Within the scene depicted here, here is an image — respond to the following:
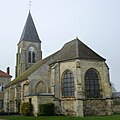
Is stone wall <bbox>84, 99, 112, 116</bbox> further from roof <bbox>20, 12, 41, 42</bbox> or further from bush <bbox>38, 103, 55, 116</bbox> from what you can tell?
roof <bbox>20, 12, 41, 42</bbox>

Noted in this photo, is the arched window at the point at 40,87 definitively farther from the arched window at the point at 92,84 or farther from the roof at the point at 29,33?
the roof at the point at 29,33

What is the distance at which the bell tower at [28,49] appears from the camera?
160 feet

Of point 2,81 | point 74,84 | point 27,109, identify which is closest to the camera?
point 74,84

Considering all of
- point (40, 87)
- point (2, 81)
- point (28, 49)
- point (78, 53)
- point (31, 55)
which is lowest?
point (40, 87)

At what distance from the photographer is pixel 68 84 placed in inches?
1115

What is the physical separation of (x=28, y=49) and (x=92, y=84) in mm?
25029

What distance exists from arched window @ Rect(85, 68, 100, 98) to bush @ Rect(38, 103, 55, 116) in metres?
4.40

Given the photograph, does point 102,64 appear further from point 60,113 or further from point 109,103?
point 60,113

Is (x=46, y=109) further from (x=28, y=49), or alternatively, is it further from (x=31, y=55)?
(x=28, y=49)

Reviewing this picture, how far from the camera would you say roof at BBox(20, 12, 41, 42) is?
50516 mm

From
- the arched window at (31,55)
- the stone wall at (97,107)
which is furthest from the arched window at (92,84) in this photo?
the arched window at (31,55)

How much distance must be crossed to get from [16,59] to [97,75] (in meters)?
28.9

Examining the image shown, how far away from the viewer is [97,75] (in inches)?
1132

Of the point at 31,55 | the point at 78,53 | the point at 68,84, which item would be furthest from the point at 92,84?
the point at 31,55
